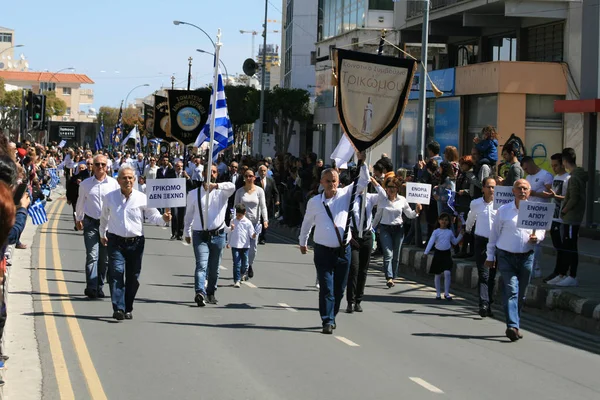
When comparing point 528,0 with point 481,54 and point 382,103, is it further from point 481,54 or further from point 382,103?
point 382,103

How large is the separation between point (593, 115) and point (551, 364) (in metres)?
15.4

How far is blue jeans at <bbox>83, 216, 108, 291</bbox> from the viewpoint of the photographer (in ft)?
45.9

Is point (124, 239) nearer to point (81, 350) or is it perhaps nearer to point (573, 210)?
point (81, 350)

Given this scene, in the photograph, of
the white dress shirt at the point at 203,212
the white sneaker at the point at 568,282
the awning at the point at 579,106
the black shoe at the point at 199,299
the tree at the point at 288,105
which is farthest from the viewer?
the tree at the point at 288,105

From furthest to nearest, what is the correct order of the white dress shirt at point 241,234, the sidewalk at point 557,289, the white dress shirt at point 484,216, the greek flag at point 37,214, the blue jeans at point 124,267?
the greek flag at point 37,214 < the white dress shirt at point 241,234 < the white dress shirt at point 484,216 < the sidewalk at point 557,289 < the blue jeans at point 124,267

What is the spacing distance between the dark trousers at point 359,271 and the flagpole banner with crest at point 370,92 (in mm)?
1316

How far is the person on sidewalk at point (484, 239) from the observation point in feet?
45.1

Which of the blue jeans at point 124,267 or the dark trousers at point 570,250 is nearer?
the blue jeans at point 124,267

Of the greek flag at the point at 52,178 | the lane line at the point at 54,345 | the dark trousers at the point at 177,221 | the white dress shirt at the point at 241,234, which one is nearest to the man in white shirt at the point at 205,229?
the white dress shirt at the point at 241,234

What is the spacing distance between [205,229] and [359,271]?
216 cm

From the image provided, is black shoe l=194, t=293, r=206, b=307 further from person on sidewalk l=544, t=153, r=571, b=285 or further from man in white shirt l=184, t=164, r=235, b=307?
person on sidewalk l=544, t=153, r=571, b=285

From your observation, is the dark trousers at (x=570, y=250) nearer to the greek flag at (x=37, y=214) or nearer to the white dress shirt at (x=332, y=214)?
the white dress shirt at (x=332, y=214)

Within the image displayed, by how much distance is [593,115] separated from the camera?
2469 cm

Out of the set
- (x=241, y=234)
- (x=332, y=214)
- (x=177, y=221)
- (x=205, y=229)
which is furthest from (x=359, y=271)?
(x=177, y=221)
